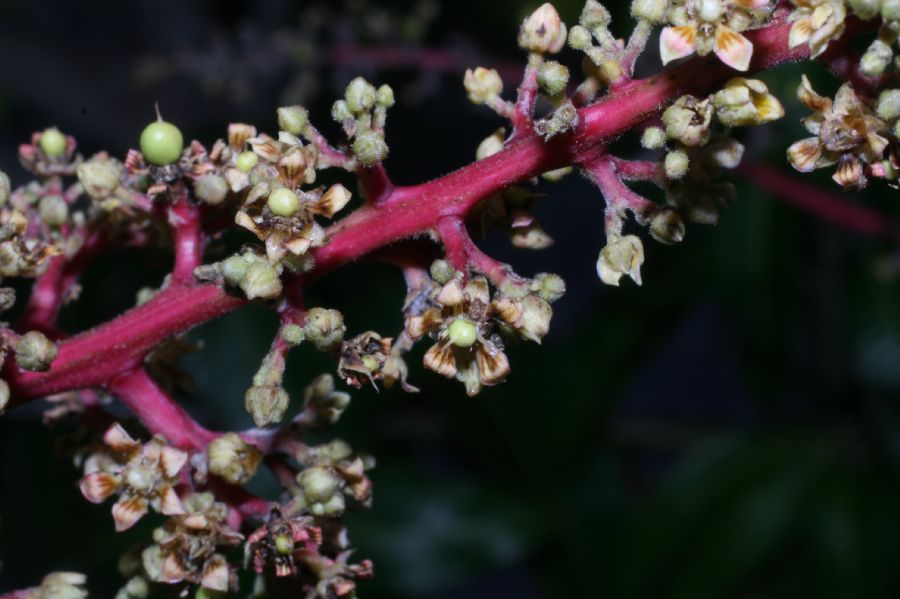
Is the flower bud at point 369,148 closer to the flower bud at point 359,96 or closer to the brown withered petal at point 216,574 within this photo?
the flower bud at point 359,96

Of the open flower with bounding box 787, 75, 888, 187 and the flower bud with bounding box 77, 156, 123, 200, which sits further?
the flower bud with bounding box 77, 156, 123, 200

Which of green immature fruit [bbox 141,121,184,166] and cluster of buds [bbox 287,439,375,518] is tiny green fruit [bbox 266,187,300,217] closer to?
green immature fruit [bbox 141,121,184,166]

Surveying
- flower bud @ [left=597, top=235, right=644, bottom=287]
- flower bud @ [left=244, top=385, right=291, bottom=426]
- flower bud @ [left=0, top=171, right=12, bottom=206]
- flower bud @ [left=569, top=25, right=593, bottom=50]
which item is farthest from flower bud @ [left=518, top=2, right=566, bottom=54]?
flower bud @ [left=0, top=171, right=12, bottom=206]

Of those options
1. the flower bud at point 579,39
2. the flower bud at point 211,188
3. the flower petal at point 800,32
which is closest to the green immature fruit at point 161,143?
the flower bud at point 211,188

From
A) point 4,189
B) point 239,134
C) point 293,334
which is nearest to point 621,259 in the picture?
point 293,334

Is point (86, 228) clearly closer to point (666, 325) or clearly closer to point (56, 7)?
point (666, 325)
